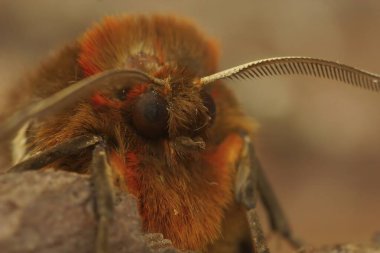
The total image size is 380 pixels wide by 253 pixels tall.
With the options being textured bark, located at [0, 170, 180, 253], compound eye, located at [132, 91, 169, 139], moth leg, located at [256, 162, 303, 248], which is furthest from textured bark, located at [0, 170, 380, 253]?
moth leg, located at [256, 162, 303, 248]

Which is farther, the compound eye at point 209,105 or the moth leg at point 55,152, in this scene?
the compound eye at point 209,105

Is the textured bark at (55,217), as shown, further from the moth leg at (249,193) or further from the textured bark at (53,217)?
the moth leg at (249,193)

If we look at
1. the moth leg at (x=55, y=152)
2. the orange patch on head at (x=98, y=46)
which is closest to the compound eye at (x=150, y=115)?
the moth leg at (x=55, y=152)

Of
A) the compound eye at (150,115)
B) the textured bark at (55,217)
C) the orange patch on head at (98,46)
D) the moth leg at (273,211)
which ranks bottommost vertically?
the moth leg at (273,211)

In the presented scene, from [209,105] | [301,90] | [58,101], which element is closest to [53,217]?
[58,101]

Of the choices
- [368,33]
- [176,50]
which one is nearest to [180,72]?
[176,50]

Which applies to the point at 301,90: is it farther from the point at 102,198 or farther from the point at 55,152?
the point at 102,198

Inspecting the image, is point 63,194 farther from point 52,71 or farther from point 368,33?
point 368,33

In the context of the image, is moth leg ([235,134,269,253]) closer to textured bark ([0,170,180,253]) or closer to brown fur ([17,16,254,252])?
brown fur ([17,16,254,252])
